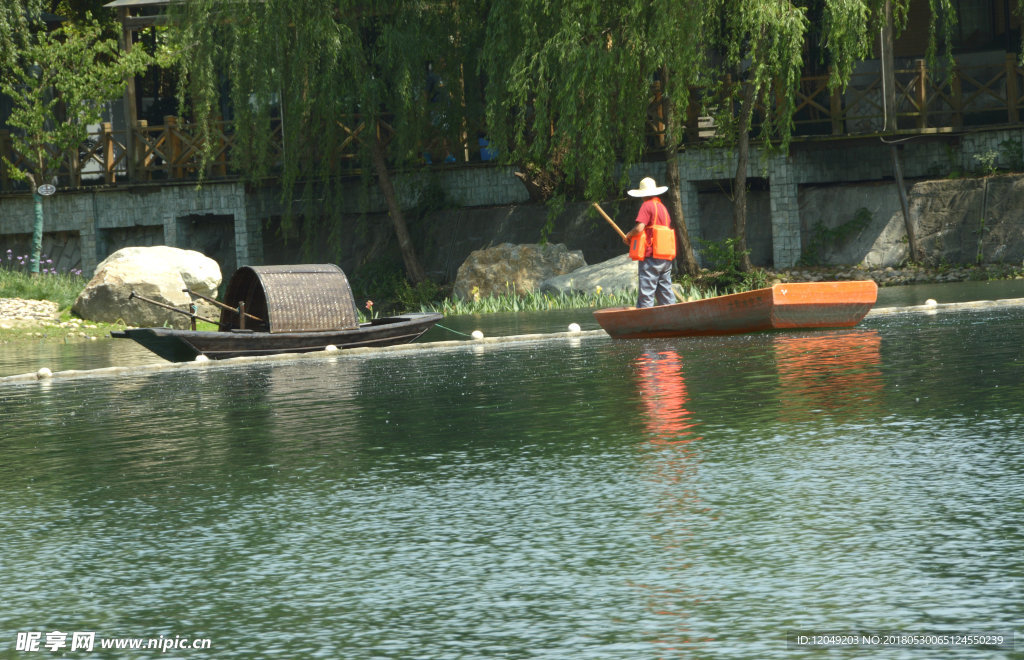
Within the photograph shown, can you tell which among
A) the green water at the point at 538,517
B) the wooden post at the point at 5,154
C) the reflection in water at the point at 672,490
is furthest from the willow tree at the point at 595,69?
the wooden post at the point at 5,154

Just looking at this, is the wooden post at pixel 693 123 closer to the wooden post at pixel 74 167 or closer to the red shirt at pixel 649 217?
the red shirt at pixel 649 217

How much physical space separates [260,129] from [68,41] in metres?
5.30

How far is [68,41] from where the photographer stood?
1173 inches

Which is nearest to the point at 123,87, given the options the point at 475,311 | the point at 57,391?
the point at 475,311

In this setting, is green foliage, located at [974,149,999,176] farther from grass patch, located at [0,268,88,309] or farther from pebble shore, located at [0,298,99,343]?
grass patch, located at [0,268,88,309]

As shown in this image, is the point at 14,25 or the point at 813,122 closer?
the point at 813,122

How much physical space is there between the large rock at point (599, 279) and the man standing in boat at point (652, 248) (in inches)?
294

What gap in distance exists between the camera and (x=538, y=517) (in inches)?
266

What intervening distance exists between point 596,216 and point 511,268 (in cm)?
225

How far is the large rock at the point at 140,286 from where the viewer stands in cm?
2466

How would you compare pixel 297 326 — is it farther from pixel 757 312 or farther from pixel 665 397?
pixel 665 397

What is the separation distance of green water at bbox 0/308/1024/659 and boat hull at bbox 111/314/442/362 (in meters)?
4.45

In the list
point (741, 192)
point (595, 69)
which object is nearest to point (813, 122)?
point (741, 192)

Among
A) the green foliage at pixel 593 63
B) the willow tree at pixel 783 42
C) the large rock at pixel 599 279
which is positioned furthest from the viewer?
the large rock at pixel 599 279
